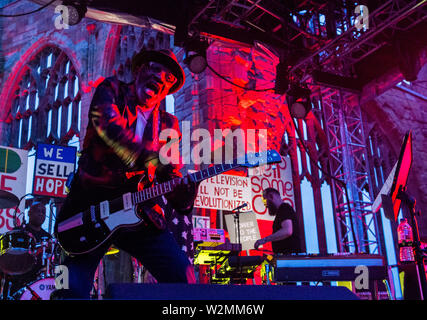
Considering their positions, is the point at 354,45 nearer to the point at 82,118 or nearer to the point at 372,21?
the point at 372,21

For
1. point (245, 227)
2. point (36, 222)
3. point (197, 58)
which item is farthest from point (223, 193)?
point (36, 222)

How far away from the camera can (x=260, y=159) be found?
2664 mm

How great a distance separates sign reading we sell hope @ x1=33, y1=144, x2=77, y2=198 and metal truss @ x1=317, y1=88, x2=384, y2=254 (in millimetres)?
6021

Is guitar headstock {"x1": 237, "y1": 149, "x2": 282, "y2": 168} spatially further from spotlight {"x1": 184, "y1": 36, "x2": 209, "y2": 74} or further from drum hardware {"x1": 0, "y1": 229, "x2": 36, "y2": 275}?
spotlight {"x1": 184, "y1": 36, "x2": 209, "y2": 74}

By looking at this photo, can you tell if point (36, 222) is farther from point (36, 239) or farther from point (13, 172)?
point (13, 172)

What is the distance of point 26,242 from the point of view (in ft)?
17.7

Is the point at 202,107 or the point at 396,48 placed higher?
the point at 396,48

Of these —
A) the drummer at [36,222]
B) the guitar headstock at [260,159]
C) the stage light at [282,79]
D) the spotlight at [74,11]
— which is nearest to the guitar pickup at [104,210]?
the guitar headstock at [260,159]

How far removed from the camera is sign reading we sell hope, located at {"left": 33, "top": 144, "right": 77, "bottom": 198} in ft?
25.5

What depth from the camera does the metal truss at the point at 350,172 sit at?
9.82m

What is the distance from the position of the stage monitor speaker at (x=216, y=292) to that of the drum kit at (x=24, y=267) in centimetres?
443

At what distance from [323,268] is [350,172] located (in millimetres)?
7044
